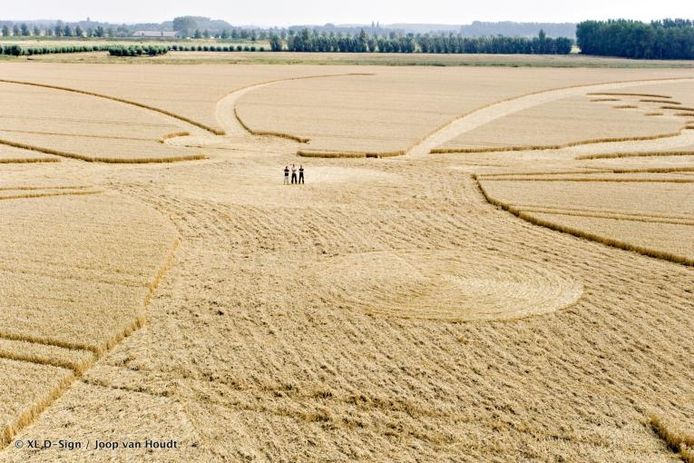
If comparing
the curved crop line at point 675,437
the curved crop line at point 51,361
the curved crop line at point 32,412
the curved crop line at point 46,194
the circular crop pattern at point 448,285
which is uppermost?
the curved crop line at point 46,194

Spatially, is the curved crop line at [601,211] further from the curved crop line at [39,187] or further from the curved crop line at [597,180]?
the curved crop line at [39,187]

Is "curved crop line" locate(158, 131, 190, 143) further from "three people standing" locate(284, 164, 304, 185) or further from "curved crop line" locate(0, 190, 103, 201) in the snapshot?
"curved crop line" locate(0, 190, 103, 201)

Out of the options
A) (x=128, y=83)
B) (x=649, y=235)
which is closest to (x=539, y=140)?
(x=649, y=235)

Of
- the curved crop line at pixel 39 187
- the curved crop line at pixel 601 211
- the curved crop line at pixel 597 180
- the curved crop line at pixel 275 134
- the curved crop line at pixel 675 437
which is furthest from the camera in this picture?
the curved crop line at pixel 275 134

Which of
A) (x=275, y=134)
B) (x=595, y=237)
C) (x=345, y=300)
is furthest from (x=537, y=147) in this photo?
(x=345, y=300)

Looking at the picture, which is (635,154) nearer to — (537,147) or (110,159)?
(537,147)

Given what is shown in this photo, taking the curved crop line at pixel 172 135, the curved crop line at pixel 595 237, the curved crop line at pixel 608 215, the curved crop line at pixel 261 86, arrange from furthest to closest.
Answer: the curved crop line at pixel 261 86 < the curved crop line at pixel 172 135 < the curved crop line at pixel 608 215 < the curved crop line at pixel 595 237

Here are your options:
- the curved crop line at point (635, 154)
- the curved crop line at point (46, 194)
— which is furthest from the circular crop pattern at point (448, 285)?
the curved crop line at point (635, 154)

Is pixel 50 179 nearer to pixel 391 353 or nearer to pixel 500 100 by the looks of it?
A: pixel 391 353
